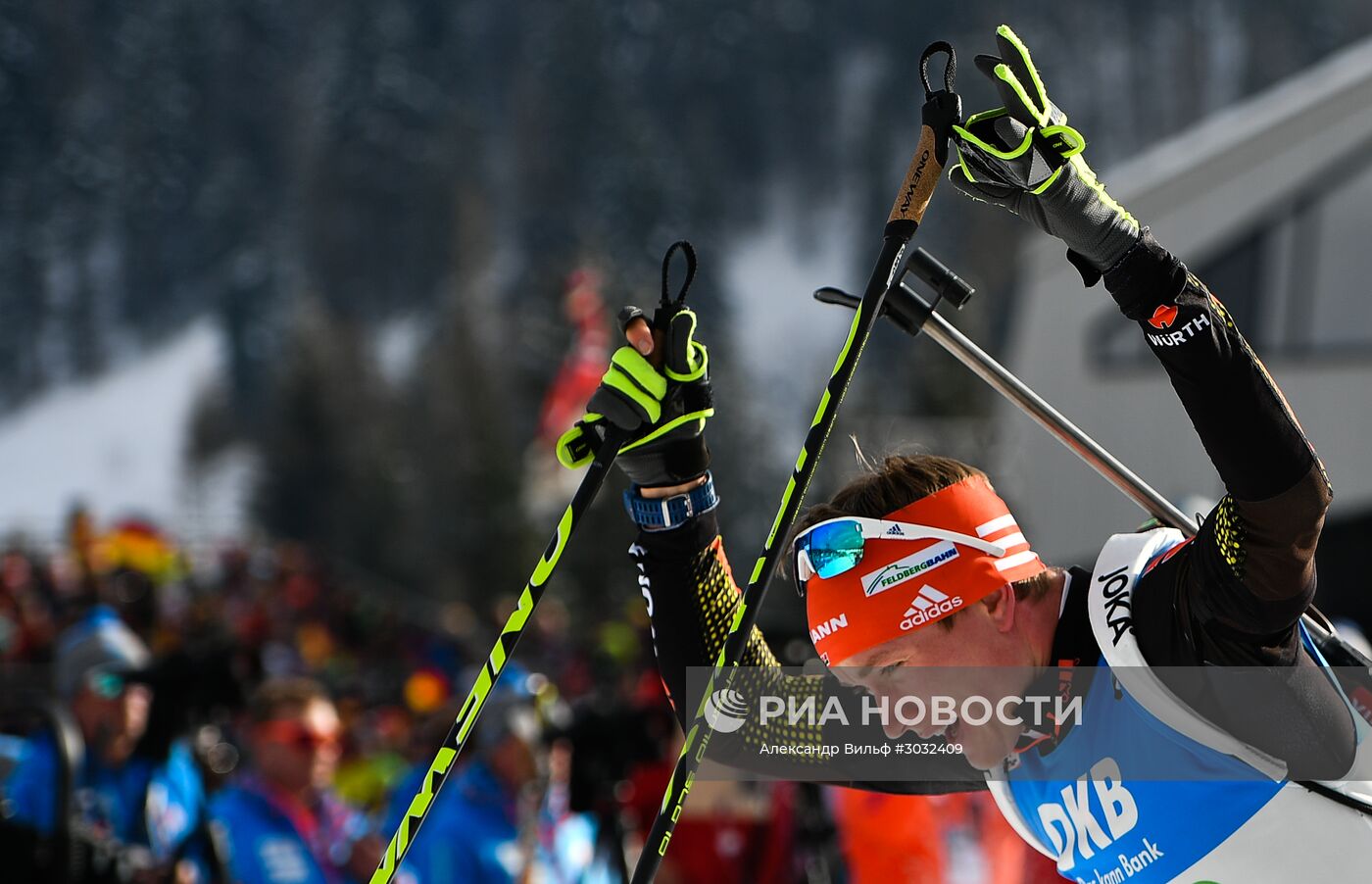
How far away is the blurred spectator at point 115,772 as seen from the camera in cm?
395

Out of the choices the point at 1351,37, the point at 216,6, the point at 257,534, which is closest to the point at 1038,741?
the point at 257,534

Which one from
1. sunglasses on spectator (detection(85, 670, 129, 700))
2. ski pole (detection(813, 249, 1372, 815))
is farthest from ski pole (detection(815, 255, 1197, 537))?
sunglasses on spectator (detection(85, 670, 129, 700))

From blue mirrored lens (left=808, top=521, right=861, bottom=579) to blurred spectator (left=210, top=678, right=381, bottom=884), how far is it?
2.85 m

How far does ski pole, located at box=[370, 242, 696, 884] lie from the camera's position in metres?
2.40

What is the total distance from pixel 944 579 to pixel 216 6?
9154cm

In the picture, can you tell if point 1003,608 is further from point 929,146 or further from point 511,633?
point 511,633

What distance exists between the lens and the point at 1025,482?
1517 centimetres

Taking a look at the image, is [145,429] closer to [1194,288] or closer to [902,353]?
[902,353]

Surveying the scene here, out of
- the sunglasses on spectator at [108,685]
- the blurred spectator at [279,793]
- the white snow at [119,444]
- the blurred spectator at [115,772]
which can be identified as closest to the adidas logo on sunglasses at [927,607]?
the blurred spectator at [115,772]

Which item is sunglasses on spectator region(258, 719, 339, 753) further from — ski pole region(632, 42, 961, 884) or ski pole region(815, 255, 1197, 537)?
ski pole region(815, 255, 1197, 537)

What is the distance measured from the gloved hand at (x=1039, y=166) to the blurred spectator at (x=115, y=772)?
10.1 feet

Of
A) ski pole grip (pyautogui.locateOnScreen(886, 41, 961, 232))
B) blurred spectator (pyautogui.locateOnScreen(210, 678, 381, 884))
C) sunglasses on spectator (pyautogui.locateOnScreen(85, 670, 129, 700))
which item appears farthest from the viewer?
sunglasses on spectator (pyautogui.locateOnScreen(85, 670, 129, 700))

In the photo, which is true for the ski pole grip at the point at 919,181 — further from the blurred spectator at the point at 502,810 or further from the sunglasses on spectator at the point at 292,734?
the blurred spectator at the point at 502,810

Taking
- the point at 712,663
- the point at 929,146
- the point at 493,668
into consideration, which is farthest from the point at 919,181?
the point at 493,668
